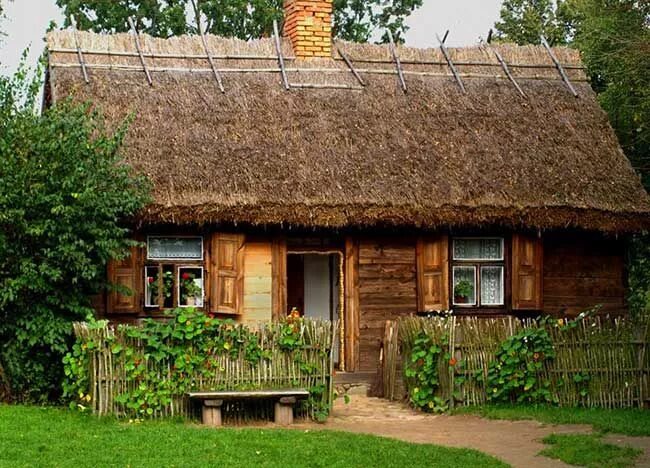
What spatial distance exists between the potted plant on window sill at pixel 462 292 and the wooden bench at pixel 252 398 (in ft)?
17.5

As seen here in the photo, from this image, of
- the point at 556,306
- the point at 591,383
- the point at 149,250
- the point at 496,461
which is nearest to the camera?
the point at 496,461

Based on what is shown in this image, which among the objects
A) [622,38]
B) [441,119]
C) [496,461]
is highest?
[622,38]

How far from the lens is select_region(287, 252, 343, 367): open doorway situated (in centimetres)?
2117

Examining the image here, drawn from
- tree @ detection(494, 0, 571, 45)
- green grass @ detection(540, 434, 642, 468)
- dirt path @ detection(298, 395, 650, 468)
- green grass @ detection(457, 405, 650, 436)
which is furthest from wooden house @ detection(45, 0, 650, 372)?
tree @ detection(494, 0, 571, 45)

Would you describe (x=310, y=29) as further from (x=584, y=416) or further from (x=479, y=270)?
(x=584, y=416)

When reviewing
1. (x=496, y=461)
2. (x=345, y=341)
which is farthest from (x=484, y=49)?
(x=496, y=461)

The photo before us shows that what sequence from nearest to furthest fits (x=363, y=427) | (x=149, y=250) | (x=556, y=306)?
(x=363, y=427), (x=149, y=250), (x=556, y=306)

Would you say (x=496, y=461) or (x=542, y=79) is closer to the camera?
(x=496, y=461)

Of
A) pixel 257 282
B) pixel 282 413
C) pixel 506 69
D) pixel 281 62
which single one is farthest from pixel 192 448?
pixel 506 69

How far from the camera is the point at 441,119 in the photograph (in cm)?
2003

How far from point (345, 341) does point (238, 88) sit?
14.8ft

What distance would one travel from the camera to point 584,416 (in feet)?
47.1

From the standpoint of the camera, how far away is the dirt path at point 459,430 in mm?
12508

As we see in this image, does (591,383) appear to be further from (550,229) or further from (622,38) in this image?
(622,38)
